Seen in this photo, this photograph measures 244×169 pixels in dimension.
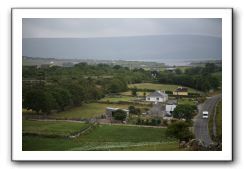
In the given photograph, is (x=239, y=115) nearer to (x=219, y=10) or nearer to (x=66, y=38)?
(x=219, y=10)

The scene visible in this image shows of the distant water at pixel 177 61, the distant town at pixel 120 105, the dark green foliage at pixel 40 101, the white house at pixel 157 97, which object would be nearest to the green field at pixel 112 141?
the distant town at pixel 120 105

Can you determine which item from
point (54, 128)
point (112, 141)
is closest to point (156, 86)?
A: point (112, 141)

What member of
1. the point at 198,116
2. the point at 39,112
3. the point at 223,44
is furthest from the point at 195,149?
the point at 39,112

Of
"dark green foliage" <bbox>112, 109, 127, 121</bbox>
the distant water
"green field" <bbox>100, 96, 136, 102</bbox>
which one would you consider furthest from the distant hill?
"dark green foliage" <bbox>112, 109, 127, 121</bbox>

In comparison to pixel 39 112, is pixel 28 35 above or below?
above

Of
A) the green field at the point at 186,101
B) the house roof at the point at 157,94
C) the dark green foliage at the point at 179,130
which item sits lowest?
the dark green foliage at the point at 179,130

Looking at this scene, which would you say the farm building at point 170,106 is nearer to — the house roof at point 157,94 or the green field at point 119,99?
the house roof at point 157,94

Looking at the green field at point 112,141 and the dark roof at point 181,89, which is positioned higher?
the dark roof at point 181,89
